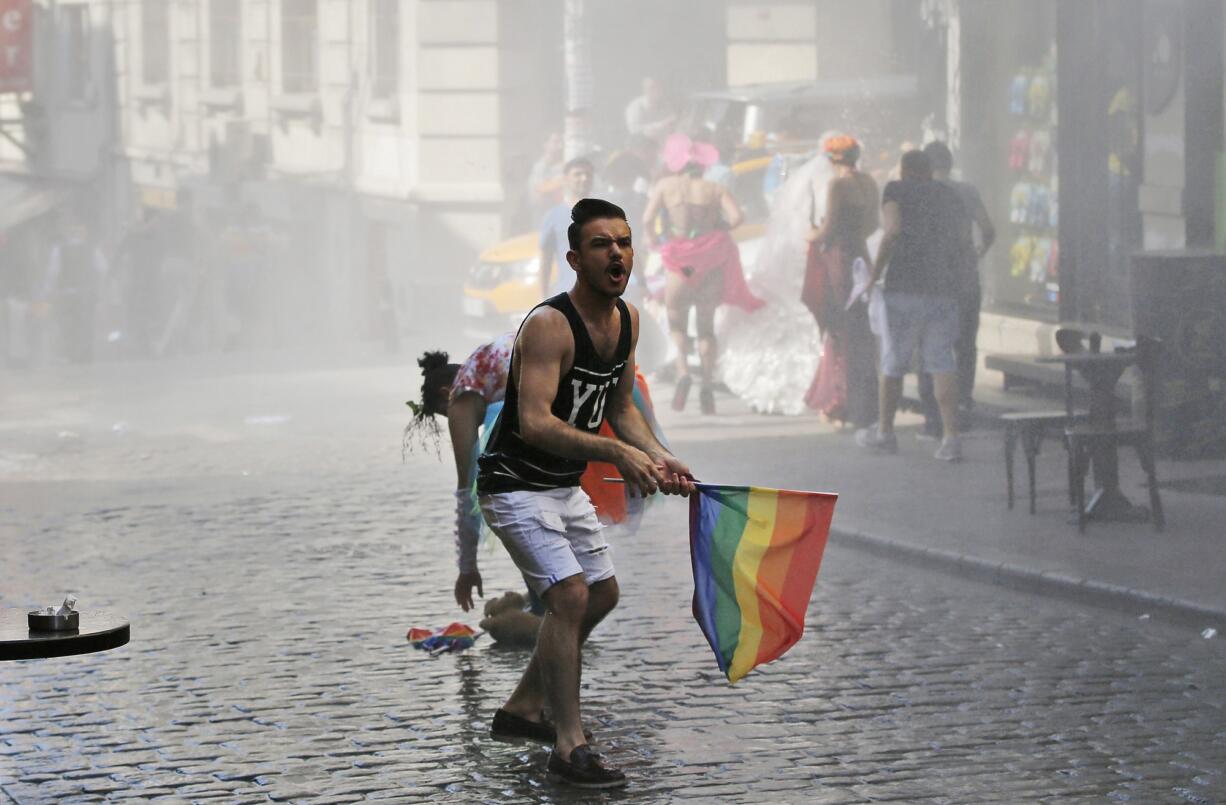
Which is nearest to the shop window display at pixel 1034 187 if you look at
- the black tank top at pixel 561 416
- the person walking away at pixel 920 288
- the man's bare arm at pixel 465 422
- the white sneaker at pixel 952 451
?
the person walking away at pixel 920 288

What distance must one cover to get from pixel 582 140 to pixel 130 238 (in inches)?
370

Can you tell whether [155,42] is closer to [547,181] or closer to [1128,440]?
[547,181]

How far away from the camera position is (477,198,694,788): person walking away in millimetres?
5980

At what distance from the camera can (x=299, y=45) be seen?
32.4 meters

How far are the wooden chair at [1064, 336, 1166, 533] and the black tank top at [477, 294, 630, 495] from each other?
4.97 m

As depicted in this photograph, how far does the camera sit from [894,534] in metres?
10.8

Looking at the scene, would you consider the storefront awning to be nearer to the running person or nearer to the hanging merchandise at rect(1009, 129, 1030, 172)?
the hanging merchandise at rect(1009, 129, 1030, 172)

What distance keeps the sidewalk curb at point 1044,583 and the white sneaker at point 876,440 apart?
9.47 feet

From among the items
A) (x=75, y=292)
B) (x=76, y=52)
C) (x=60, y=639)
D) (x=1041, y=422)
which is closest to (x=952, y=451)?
(x=1041, y=422)

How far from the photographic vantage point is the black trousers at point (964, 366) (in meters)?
14.5

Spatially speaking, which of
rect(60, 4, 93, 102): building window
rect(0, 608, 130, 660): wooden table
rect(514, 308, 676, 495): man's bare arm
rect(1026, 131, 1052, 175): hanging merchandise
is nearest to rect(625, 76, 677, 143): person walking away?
rect(1026, 131, 1052, 175): hanging merchandise

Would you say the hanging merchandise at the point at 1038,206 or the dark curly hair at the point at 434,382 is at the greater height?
the hanging merchandise at the point at 1038,206

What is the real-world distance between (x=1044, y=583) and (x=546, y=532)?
3832mm

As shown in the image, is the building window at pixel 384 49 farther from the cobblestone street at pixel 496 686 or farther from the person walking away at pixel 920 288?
the cobblestone street at pixel 496 686
